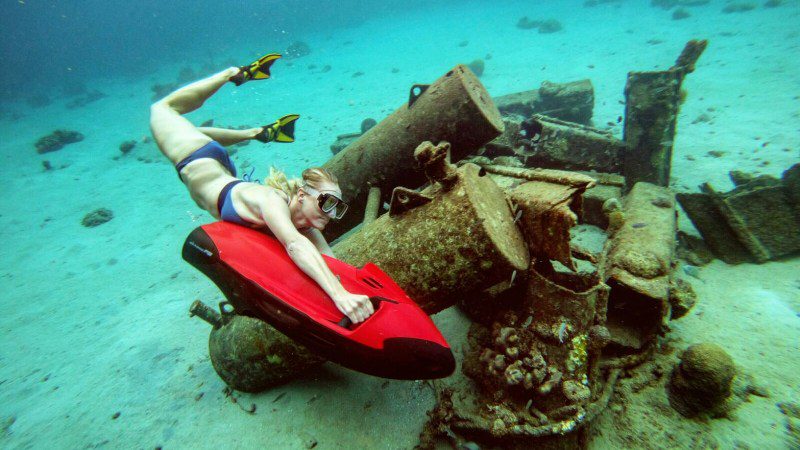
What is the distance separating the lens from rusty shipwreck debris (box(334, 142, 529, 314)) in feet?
7.38

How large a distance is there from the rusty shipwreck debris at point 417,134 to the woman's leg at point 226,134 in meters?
1.15

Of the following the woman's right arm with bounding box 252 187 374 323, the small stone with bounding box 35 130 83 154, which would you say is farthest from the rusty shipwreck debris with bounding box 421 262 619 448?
the small stone with bounding box 35 130 83 154

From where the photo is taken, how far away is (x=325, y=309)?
1.96 metres

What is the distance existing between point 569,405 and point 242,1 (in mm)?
118214

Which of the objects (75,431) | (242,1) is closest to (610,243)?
(75,431)

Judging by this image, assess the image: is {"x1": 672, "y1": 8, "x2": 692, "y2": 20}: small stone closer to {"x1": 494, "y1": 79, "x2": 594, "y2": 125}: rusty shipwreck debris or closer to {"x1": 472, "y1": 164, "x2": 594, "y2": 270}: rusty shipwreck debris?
{"x1": 494, "y1": 79, "x2": 594, "y2": 125}: rusty shipwreck debris

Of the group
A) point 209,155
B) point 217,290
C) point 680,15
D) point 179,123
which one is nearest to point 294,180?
point 209,155

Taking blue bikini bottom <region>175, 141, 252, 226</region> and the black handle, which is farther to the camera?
blue bikini bottom <region>175, 141, 252, 226</region>

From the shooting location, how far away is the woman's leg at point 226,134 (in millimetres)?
3977

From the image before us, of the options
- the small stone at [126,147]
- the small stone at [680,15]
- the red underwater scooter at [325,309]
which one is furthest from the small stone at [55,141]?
the small stone at [680,15]

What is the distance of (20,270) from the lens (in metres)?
7.51

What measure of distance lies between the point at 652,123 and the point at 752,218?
1993 mm

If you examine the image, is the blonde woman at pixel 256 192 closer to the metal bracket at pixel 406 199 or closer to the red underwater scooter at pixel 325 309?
the red underwater scooter at pixel 325 309

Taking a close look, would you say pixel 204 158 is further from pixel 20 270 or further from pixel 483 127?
pixel 20 270
